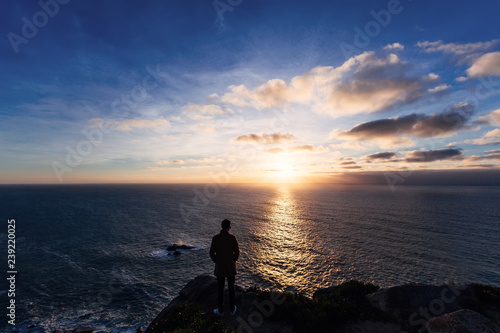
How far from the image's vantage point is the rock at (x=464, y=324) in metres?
8.40

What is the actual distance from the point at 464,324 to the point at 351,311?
15.3ft

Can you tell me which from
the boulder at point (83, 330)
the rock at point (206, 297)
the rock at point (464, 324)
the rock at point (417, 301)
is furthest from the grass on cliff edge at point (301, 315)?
the boulder at point (83, 330)

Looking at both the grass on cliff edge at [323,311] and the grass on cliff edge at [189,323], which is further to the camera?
the grass on cliff edge at [323,311]

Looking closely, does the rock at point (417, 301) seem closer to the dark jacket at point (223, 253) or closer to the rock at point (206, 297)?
the rock at point (206, 297)

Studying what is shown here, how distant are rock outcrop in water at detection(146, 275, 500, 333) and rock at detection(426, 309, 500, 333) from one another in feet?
0.12

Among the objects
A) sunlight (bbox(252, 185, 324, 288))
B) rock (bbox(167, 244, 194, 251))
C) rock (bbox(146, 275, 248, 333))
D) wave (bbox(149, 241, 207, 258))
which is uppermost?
rock (bbox(146, 275, 248, 333))

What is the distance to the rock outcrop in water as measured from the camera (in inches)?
418

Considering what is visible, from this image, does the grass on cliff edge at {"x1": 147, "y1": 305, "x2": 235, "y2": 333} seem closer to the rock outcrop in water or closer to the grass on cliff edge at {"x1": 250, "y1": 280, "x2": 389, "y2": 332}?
the rock outcrop in water

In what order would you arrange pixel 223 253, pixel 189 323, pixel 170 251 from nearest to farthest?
1. pixel 223 253
2. pixel 189 323
3. pixel 170 251

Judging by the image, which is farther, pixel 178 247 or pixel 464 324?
pixel 178 247

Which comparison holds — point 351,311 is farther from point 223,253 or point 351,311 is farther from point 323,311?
point 223,253

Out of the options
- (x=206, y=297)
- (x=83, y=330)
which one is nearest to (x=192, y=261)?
(x=83, y=330)

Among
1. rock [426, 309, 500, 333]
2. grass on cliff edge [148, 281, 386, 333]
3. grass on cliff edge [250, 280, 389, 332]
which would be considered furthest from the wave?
rock [426, 309, 500, 333]

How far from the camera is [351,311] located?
38.4 feet
